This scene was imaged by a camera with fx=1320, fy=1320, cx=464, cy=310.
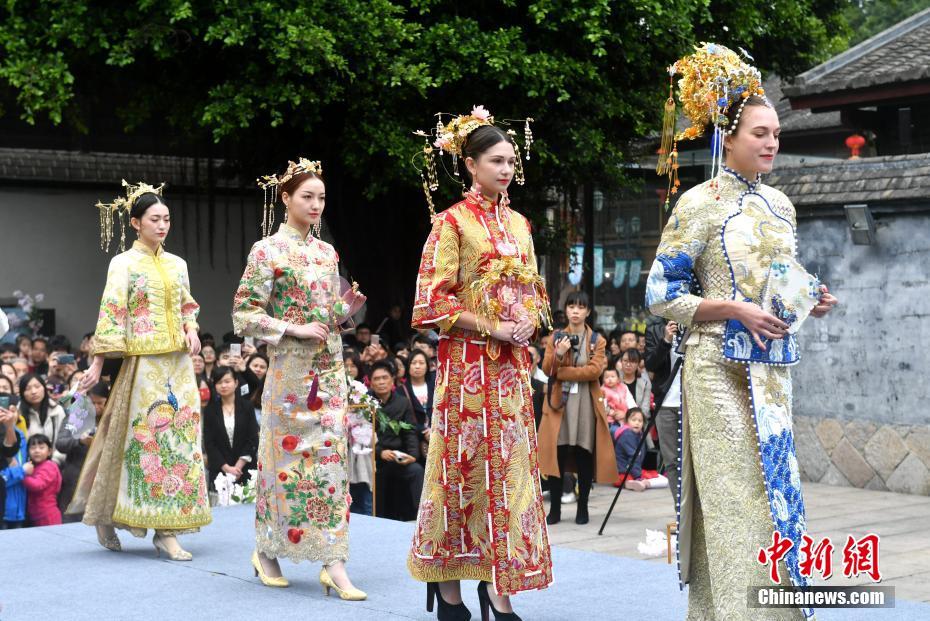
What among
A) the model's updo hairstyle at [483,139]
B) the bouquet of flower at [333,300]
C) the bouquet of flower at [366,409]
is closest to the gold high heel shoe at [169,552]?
the bouquet of flower at [366,409]

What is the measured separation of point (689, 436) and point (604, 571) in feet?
6.60

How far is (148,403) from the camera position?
22.2 feet

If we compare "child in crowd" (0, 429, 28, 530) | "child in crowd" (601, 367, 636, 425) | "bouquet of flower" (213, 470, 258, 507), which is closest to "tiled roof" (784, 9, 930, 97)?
"child in crowd" (601, 367, 636, 425)

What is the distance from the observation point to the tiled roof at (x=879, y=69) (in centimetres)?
1231

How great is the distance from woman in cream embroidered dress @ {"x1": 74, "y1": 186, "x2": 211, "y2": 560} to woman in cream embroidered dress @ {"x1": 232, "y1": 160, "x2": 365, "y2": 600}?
3.00 ft

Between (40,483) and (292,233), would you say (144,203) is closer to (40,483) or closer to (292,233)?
(292,233)

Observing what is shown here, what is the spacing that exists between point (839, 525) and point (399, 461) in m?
2.92

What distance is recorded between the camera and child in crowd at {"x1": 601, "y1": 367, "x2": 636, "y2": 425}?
11055mm

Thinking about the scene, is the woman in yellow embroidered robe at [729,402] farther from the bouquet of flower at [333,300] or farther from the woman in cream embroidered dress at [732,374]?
the bouquet of flower at [333,300]

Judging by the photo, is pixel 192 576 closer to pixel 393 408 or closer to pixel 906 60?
pixel 393 408

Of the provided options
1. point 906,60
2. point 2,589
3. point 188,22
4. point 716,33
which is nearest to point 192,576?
point 2,589

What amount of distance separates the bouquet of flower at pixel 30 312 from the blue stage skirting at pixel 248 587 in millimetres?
9790

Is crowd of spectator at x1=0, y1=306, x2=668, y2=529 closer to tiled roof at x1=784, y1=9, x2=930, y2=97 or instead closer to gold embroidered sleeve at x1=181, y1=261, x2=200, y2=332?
gold embroidered sleeve at x1=181, y1=261, x2=200, y2=332

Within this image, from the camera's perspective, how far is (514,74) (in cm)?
1335
